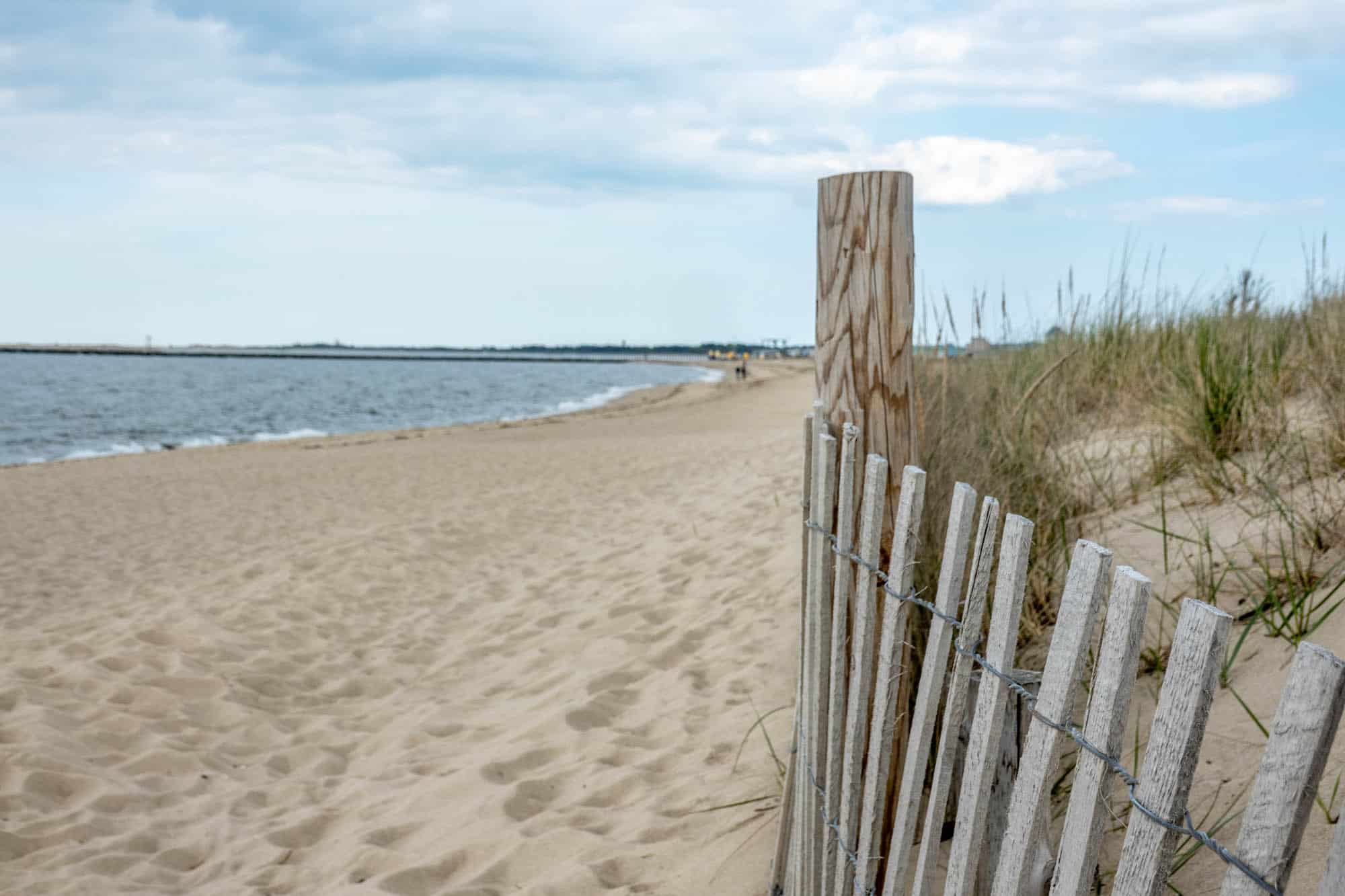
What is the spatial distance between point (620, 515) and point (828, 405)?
6256mm

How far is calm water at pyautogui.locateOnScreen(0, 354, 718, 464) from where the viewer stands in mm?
23156

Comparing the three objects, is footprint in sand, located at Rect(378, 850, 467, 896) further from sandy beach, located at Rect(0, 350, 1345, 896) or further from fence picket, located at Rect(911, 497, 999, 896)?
fence picket, located at Rect(911, 497, 999, 896)

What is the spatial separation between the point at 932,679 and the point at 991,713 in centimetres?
22

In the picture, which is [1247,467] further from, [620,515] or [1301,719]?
[620,515]

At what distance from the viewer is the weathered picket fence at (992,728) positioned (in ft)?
3.20

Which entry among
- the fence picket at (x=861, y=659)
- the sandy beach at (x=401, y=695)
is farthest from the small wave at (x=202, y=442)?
the fence picket at (x=861, y=659)

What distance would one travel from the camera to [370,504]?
10000 millimetres

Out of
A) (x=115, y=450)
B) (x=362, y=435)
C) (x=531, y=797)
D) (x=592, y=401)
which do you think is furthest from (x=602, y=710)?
(x=592, y=401)

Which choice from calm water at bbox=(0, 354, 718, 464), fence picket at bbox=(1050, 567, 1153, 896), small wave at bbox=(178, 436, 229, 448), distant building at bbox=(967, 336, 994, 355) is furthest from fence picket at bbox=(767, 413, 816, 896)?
small wave at bbox=(178, 436, 229, 448)

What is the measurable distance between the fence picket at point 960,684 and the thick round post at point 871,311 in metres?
0.66

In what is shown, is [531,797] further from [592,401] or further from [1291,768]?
[592,401]

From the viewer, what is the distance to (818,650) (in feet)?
7.52

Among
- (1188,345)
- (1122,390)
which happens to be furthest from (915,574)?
(1122,390)

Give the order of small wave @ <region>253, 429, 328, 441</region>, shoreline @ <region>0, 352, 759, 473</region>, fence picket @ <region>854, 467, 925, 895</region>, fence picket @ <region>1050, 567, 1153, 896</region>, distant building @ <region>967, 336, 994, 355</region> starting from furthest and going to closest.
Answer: small wave @ <region>253, 429, 328, 441</region> < shoreline @ <region>0, 352, 759, 473</region> < distant building @ <region>967, 336, 994, 355</region> < fence picket @ <region>854, 467, 925, 895</region> < fence picket @ <region>1050, 567, 1153, 896</region>
